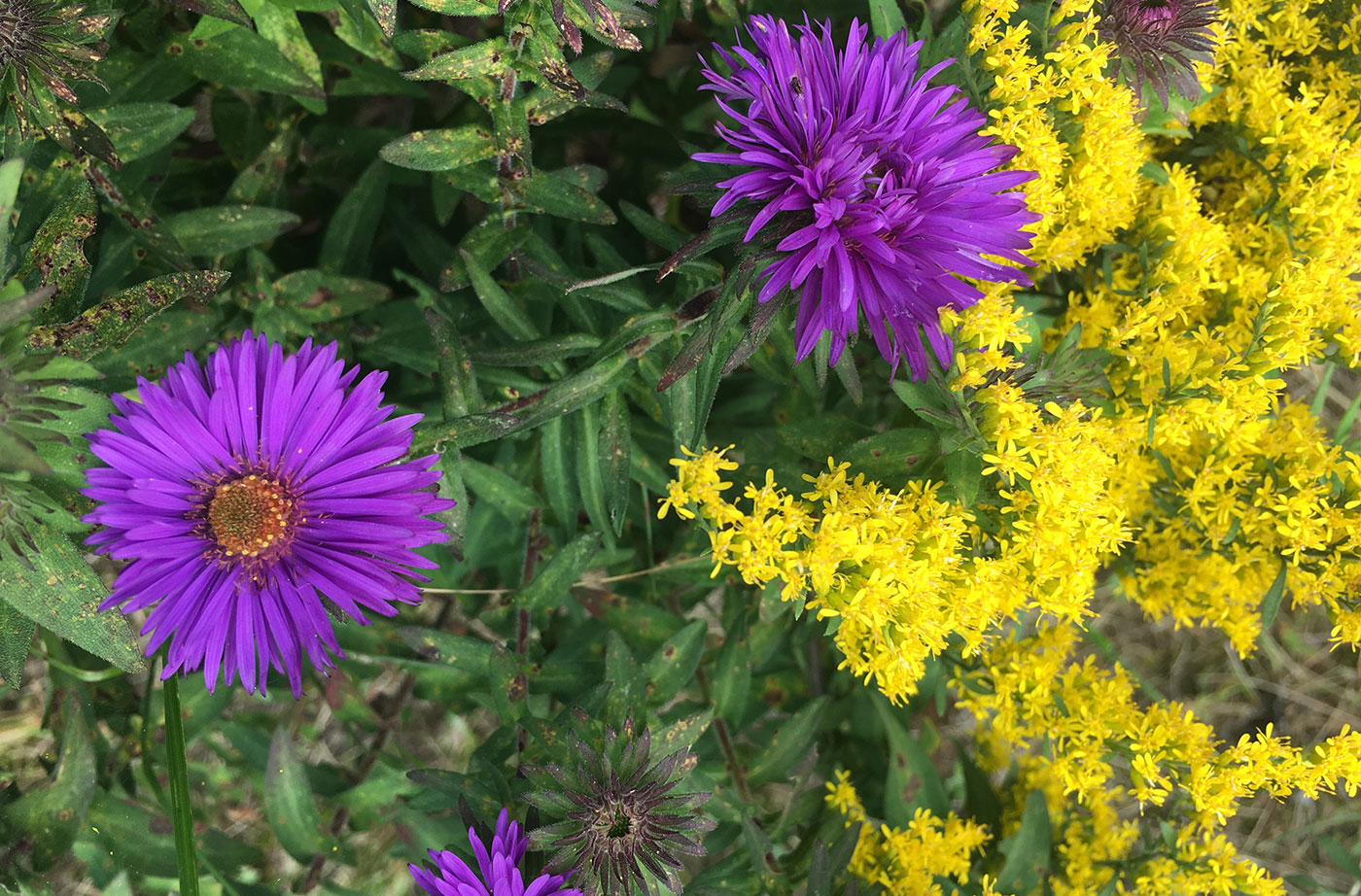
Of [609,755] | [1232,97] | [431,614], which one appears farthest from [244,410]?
[1232,97]

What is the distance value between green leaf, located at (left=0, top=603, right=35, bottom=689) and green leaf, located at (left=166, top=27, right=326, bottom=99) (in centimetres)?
97

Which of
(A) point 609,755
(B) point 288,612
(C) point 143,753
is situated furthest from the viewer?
(C) point 143,753

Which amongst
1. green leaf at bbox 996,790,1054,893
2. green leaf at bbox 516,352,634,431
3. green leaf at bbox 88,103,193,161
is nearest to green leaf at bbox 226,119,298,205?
green leaf at bbox 88,103,193,161

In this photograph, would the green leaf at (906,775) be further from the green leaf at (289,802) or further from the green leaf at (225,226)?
the green leaf at (225,226)

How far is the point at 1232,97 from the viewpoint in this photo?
1.85 metres

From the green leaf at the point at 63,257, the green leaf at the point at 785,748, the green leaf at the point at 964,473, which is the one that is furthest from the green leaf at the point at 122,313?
the green leaf at the point at 785,748

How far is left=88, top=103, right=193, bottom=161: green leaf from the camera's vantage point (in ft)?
5.34

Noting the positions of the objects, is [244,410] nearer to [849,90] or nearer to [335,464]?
[335,464]

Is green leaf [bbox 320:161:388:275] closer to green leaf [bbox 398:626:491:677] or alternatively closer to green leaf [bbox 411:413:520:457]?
green leaf [bbox 411:413:520:457]

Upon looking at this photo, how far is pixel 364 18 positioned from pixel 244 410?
82cm

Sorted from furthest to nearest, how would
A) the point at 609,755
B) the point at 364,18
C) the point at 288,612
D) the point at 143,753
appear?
the point at 143,753
the point at 364,18
the point at 609,755
the point at 288,612

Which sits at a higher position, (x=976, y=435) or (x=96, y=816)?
(x=976, y=435)

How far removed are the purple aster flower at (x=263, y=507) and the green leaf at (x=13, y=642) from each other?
0.69 feet

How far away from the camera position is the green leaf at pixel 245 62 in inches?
68.5
